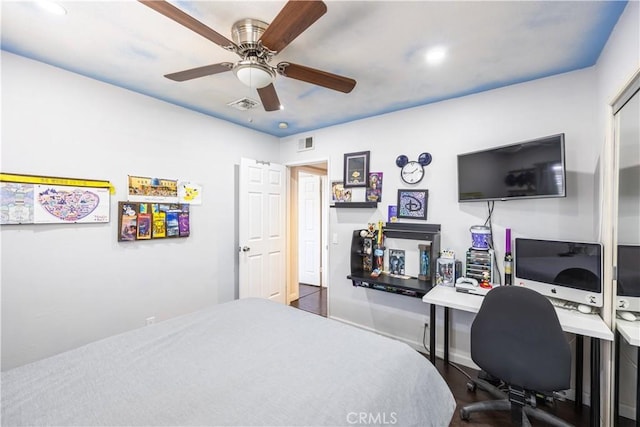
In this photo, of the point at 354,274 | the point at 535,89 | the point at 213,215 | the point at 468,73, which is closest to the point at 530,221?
the point at 535,89

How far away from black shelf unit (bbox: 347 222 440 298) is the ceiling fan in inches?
63.3

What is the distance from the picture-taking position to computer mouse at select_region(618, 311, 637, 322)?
4.97 feet

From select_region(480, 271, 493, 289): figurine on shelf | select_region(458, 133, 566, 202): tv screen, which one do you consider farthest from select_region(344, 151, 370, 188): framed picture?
select_region(480, 271, 493, 289): figurine on shelf

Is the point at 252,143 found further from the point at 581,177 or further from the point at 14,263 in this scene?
the point at 581,177

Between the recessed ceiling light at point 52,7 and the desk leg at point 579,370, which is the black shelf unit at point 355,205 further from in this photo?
the recessed ceiling light at point 52,7

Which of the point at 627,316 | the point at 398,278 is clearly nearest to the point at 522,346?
the point at 627,316

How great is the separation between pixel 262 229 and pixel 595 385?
10.5ft

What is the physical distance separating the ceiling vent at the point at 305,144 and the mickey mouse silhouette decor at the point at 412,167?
1.26 meters

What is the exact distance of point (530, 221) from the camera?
2.22 metres

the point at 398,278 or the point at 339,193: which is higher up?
the point at 339,193

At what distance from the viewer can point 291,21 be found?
4.10 feet

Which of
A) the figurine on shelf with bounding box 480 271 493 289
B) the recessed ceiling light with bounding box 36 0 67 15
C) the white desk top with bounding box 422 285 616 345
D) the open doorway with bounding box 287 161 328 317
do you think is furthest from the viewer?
the open doorway with bounding box 287 161 328 317

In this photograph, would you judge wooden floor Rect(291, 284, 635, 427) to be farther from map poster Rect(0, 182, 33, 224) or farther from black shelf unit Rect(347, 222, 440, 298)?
map poster Rect(0, 182, 33, 224)

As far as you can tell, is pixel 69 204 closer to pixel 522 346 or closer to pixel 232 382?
pixel 232 382
